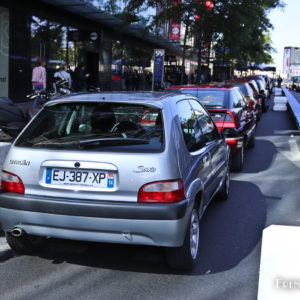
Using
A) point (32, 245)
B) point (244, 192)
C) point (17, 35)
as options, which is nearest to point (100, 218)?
point (32, 245)

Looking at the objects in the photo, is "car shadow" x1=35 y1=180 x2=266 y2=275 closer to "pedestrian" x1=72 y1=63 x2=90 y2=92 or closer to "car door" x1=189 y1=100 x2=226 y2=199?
"car door" x1=189 y1=100 x2=226 y2=199

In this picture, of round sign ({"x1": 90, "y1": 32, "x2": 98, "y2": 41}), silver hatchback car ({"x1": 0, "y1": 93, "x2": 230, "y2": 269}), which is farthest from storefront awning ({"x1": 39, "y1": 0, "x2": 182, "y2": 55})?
silver hatchback car ({"x1": 0, "y1": 93, "x2": 230, "y2": 269})

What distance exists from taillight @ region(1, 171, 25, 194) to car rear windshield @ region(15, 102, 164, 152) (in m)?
0.27

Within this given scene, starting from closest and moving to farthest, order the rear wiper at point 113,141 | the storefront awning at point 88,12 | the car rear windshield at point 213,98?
the rear wiper at point 113,141
the car rear windshield at point 213,98
the storefront awning at point 88,12

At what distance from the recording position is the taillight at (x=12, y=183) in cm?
390

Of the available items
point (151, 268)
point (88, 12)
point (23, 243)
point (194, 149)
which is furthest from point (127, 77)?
point (151, 268)

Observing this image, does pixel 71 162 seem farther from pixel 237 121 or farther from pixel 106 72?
pixel 106 72

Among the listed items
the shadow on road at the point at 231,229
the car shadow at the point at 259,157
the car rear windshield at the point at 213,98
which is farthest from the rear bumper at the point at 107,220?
the car shadow at the point at 259,157

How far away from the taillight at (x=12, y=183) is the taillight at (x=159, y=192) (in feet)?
3.20

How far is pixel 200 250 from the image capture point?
4.56 meters

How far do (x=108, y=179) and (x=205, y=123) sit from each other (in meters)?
1.94

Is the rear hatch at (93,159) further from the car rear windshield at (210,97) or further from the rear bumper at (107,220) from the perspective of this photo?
the car rear windshield at (210,97)

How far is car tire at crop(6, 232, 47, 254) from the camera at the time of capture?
430cm

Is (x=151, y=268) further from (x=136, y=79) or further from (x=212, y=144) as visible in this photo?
(x=136, y=79)
